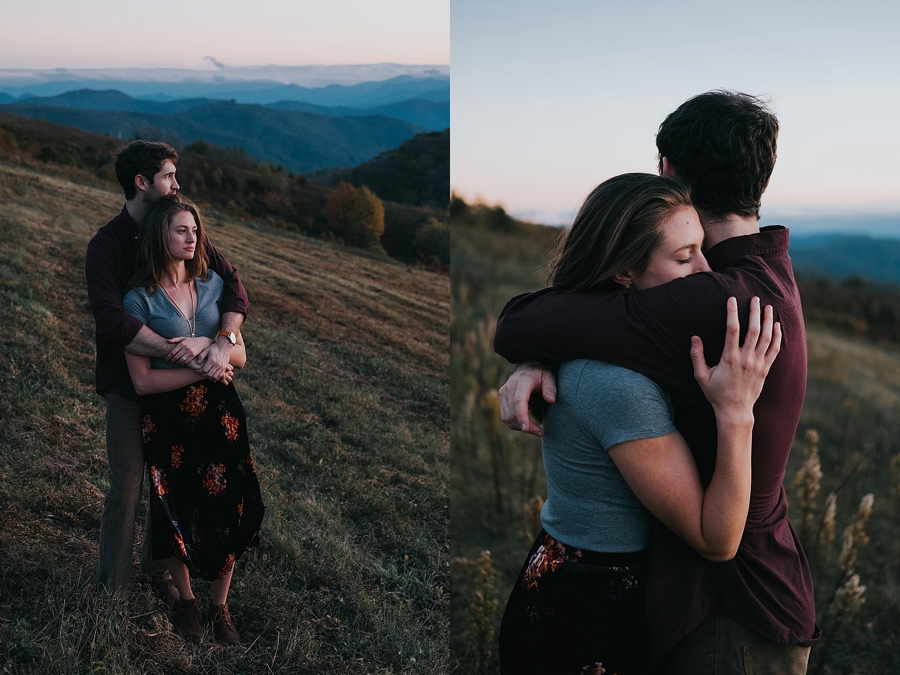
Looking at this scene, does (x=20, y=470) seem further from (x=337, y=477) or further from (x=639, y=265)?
(x=639, y=265)

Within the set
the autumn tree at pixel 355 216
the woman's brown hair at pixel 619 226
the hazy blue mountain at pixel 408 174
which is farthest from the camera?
the hazy blue mountain at pixel 408 174

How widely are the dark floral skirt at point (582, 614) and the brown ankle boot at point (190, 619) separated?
6.22ft

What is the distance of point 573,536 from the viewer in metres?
1.37

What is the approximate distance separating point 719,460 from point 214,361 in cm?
190

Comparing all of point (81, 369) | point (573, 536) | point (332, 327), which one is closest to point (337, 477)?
point (81, 369)

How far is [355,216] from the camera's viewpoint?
3362cm

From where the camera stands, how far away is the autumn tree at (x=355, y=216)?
28.0 m

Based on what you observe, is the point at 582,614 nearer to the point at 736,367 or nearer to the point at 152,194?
the point at 736,367

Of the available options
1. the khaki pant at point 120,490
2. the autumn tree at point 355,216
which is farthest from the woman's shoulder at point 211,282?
the autumn tree at point 355,216

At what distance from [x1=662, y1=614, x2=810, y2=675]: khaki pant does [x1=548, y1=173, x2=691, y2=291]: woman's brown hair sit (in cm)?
65

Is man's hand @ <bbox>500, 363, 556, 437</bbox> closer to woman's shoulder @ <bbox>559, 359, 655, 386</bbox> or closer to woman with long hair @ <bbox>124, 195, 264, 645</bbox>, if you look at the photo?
woman's shoulder @ <bbox>559, 359, 655, 386</bbox>

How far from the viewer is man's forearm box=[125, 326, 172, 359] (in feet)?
8.08

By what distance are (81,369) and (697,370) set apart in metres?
6.24

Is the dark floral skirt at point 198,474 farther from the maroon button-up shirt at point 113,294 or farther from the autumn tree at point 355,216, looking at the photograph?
the autumn tree at point 355,216
